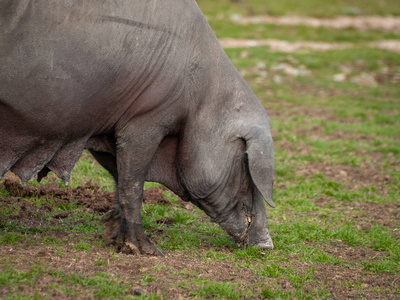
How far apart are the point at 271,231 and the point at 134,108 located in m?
2.51

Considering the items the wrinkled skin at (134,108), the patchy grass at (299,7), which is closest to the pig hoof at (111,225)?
the wrinkled skin at (134,108)

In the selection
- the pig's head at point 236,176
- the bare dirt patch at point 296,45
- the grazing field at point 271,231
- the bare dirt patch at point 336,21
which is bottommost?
the grazing field at point 271,231

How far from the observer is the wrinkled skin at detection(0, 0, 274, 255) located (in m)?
4.64

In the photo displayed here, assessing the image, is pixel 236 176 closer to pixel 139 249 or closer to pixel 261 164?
pixel 261 164

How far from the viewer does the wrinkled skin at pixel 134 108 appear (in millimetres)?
4641

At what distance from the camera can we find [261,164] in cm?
551

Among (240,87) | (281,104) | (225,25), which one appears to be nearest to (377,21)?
(225,25)

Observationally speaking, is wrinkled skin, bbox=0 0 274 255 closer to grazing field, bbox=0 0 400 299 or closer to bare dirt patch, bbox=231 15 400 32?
grazing field, bbox=0 0 400 299

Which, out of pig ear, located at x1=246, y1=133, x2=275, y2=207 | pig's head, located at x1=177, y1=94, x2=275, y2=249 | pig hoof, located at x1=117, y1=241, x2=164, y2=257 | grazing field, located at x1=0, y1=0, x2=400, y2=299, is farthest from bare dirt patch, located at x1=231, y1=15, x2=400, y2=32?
pig hoof, located at x1=117, y1=241, x2=164, y2=257

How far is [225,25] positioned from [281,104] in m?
7.75

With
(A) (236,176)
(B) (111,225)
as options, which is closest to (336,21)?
(A) (236,176)

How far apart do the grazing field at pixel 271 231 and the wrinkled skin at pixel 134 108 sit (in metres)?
0.47

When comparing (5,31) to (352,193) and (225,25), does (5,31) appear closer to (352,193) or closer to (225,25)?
(352,193)

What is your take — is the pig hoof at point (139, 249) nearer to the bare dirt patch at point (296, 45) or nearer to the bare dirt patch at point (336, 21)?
the bare dirt patch at point (296, 45)
